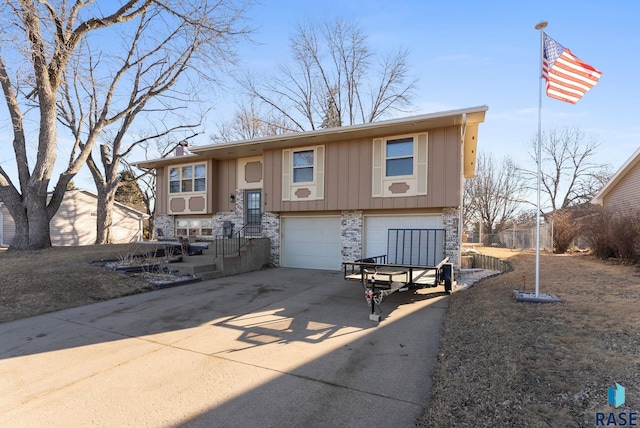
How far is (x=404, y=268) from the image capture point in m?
7.08

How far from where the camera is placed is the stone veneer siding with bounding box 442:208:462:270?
389 inches

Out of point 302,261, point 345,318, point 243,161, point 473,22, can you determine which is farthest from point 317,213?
point 473,22

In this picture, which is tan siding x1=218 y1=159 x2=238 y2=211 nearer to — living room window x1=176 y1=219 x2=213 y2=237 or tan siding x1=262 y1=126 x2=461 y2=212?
living room window x1=176 y1=219 x2=213 y2=237

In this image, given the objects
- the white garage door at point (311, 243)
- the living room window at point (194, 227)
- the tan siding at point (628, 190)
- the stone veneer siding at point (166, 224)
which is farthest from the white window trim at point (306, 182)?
the tan siding at point (628, 190)

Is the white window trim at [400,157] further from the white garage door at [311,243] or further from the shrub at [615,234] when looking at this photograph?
the shrub at [615,234]

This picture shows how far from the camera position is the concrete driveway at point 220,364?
9.73 feet

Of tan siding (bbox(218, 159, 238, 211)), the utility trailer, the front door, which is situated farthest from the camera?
tan siding (bbox(218, 159, 238, 211))

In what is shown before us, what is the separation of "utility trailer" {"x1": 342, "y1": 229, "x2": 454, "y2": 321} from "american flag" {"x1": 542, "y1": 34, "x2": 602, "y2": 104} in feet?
13.6

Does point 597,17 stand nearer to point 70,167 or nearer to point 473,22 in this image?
point 473,22

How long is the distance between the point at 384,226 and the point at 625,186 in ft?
44.5

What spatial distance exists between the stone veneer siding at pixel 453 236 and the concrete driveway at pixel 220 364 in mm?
3098

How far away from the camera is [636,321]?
14.4 ft

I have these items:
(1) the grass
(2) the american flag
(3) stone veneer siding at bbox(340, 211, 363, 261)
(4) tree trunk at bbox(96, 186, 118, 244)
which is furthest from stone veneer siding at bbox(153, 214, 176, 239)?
(2) the american flag

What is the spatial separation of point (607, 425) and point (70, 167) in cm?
1689
